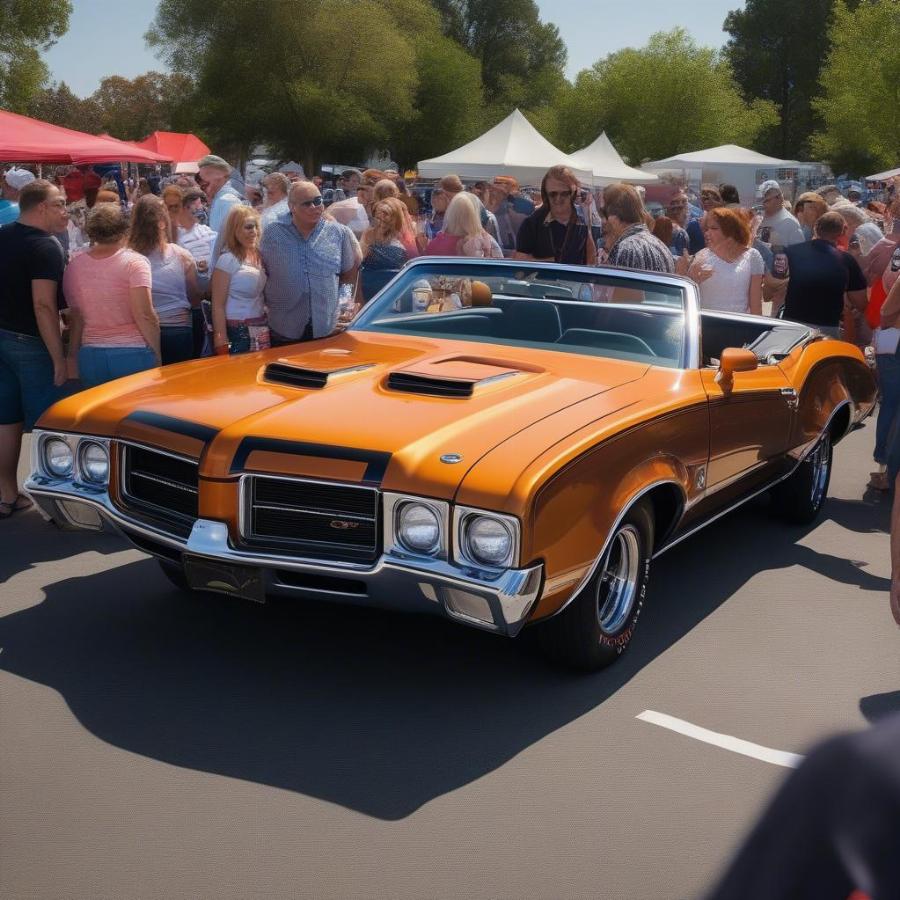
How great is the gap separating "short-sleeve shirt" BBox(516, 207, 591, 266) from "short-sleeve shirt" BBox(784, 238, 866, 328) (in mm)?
1475

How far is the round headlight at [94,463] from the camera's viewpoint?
4918 mm

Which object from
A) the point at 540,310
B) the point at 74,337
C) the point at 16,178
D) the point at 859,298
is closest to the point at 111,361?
the point at 74,337

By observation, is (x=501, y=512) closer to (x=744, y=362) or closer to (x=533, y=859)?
(x=533, y=859)

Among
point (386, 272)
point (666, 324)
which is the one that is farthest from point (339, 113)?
point (666, 324)

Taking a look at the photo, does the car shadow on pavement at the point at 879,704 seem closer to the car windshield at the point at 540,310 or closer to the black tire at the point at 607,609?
the black tire at the point at 607,609

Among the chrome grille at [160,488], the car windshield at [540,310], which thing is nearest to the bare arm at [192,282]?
the car windshield at [540,310]

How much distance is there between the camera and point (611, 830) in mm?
3598

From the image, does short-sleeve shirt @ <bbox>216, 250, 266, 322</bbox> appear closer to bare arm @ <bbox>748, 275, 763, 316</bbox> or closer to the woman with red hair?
the woman with red hair

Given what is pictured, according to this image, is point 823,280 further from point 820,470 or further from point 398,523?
point 398,523

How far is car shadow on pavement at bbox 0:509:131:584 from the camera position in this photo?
6.10 metres

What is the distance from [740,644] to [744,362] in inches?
47.4

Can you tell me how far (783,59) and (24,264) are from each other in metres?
97.0

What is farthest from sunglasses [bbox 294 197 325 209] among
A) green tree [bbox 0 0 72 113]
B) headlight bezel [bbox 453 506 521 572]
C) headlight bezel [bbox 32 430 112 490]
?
green tree [bbox 0 0 72 113]

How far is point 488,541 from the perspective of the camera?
410 cm
